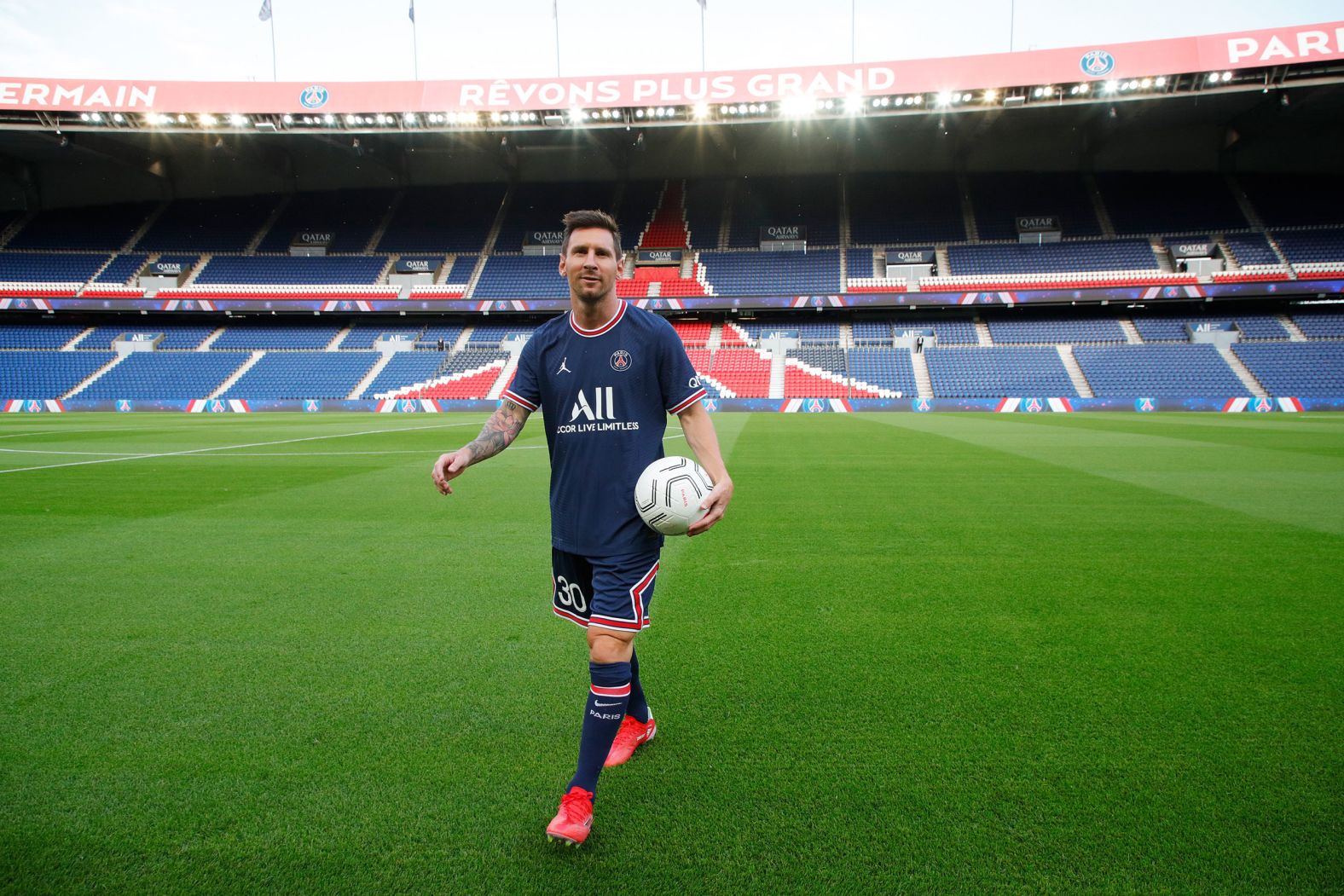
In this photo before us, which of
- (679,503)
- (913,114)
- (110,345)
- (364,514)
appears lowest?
(364,514)

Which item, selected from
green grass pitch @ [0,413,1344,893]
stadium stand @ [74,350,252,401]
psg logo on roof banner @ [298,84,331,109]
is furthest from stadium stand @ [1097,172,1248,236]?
stadium stand @ [74,350,252,401]

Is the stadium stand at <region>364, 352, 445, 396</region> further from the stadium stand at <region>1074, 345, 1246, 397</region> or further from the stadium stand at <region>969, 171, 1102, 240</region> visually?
the stadium stand at <region>1074, 345, 1246, 397</region>

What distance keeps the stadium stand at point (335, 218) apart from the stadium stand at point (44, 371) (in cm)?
1079

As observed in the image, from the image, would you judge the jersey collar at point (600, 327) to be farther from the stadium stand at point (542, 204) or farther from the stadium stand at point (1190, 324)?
the stadium stand at point (542, 204)

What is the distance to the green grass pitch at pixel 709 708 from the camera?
198 cm

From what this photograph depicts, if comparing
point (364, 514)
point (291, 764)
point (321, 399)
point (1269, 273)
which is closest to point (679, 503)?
point (291, 764)

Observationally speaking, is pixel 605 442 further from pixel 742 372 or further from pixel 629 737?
pixel 742 372

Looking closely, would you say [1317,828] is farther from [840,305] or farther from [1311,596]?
[840,305]

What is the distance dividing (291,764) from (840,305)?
35345 mm

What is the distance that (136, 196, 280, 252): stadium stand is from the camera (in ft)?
132

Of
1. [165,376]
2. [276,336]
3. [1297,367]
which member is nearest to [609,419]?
[1297,367]

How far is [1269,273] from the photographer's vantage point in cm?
3167

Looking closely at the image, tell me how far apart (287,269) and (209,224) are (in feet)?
24.2

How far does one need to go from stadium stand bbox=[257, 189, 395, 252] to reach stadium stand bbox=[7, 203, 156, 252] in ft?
26.6
